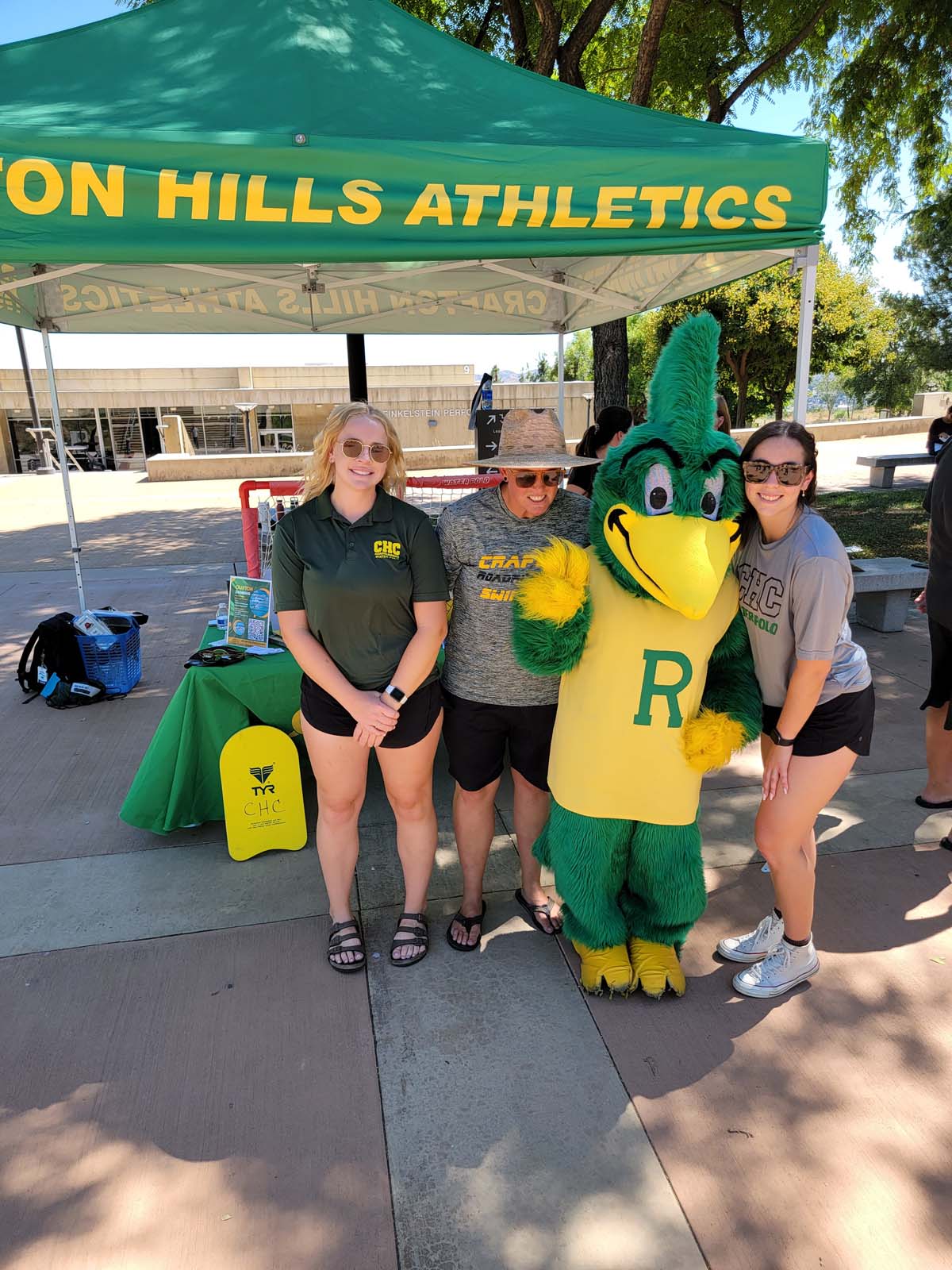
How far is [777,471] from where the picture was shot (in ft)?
7.18

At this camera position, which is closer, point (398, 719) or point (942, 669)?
point (398, 719)

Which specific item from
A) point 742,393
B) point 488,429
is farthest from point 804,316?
point 742,393

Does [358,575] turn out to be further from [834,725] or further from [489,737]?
[834,725]

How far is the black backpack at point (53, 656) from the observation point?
5.21m

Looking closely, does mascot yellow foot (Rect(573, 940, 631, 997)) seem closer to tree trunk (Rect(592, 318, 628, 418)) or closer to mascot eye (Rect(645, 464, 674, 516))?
mascot eye (Rect(645, 464, 674, 516))

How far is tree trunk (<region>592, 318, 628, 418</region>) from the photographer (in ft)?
25.2

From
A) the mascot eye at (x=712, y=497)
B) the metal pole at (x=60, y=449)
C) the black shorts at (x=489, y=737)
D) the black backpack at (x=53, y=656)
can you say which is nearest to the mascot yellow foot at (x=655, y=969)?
the black shorts at (x=489, y=737)

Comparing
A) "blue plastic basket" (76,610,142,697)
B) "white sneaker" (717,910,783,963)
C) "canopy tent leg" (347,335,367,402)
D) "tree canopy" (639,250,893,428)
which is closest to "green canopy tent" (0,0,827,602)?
"white sneaker" (717,910,783,963)

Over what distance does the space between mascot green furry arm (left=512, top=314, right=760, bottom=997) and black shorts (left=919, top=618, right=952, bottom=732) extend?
1597 mm

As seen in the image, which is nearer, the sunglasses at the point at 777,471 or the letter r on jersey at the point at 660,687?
the sunglasses at the point at 777,471

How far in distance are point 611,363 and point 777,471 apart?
5.92 meters

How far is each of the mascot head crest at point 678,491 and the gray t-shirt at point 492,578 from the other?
234mm

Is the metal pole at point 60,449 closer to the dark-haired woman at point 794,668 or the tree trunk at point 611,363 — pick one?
the tree trunk at point 611,363

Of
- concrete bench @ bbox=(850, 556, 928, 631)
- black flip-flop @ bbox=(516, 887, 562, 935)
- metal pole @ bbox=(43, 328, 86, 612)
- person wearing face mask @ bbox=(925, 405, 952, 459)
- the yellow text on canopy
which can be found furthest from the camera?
concrete bench @ bbox=(850, 556, 928, 631)
